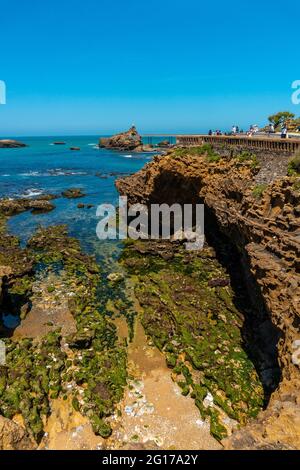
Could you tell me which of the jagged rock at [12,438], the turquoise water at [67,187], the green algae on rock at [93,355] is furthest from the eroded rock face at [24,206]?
the jagged rock at [12,438]

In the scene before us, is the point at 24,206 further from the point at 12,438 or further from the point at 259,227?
the point at 12,438

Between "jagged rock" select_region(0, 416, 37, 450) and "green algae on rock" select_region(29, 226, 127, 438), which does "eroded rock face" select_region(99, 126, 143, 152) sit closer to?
"green algae on rock" select_region(29, 226, 127, 438)

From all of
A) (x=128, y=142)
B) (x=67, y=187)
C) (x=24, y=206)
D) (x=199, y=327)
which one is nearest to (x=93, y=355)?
(x=199, y=327)

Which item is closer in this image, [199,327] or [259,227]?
[259,227]

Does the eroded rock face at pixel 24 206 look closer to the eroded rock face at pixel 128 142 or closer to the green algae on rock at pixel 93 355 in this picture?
the green algae on rock at pixel 93 355

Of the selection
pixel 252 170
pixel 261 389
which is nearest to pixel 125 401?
pixel 261 389

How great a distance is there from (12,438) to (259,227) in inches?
594

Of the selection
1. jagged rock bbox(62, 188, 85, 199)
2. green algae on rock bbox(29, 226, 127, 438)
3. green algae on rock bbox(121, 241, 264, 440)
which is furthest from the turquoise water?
green algae on rock bbox(121, 241, 264, 440)

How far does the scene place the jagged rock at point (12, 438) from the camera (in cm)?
1057

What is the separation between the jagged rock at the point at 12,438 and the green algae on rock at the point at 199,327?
22.5 feet

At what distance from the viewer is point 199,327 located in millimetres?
18531

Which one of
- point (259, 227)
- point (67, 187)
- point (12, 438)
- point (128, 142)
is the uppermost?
point (128, 142)

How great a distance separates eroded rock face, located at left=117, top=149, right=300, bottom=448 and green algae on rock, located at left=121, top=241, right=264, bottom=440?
270 cm

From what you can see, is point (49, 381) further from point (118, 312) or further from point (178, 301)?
point (178, 301)
